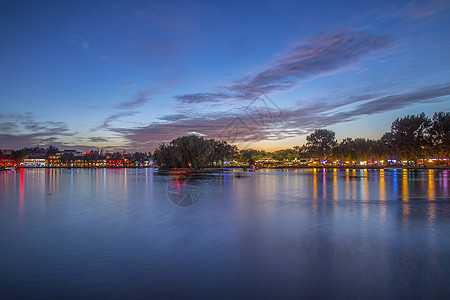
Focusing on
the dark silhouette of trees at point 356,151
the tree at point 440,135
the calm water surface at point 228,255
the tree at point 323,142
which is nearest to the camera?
the calm water surface at point 228,255

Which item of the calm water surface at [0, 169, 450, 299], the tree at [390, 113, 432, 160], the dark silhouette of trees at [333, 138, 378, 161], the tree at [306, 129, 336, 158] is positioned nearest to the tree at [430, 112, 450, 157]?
the tree at [390, 113, 432, 160]

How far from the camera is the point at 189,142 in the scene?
9100cm

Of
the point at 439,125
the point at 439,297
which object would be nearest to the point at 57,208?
the point at 439,297

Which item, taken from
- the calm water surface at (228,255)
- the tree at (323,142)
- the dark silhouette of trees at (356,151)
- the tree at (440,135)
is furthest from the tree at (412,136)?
the calm water surface at (228,255)

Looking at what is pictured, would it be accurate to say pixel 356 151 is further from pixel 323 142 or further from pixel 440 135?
pixel 440 135

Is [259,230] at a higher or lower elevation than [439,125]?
lower

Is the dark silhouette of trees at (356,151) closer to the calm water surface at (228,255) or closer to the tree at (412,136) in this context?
the tree at (412,136)

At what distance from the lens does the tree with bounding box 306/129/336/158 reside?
182 m

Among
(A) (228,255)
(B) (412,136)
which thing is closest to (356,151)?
(B) (412,136)

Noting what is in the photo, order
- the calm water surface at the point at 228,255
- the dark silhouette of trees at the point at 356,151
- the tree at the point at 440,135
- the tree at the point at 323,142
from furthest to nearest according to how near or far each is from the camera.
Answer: the tree at the point at 323,142
the dark silhouette of trees at the point at 356,151
the tree at the point at 440,135
the calm water surface at the point at 228,255

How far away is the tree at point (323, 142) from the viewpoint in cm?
18250

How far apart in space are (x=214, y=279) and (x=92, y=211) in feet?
53.0

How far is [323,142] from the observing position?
183000 mm

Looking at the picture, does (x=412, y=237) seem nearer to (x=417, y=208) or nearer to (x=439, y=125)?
(x=417, y=208)
